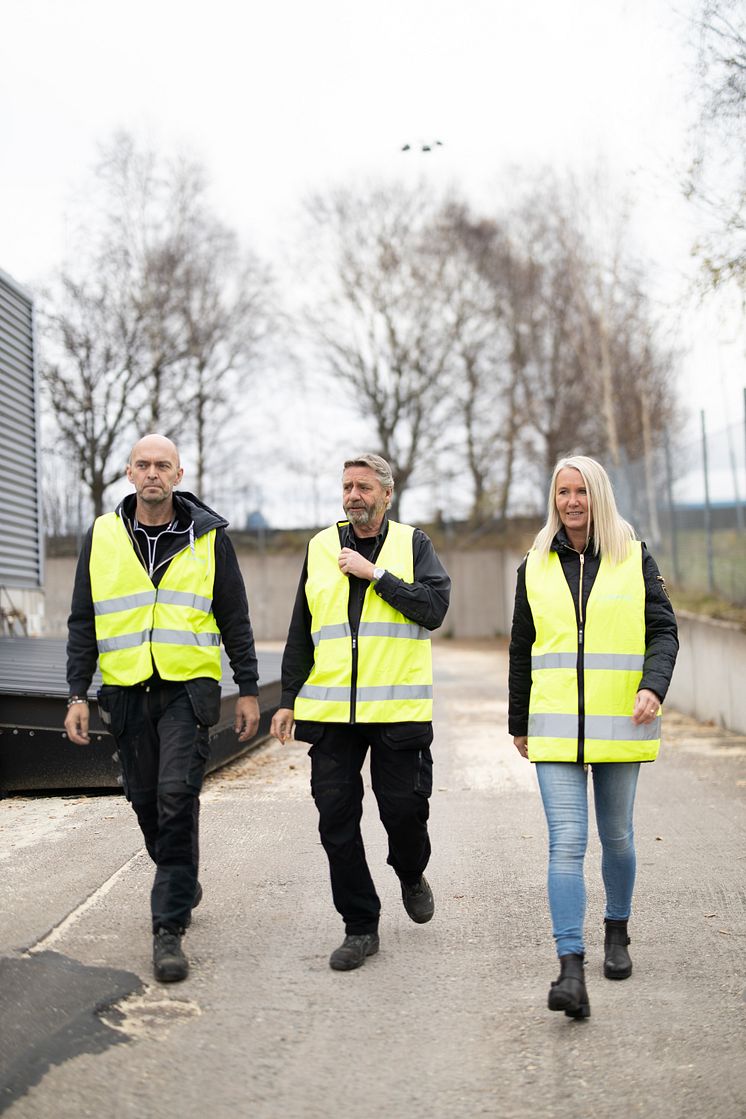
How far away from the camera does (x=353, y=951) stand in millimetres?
5184

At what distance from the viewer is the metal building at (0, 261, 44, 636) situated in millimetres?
15477

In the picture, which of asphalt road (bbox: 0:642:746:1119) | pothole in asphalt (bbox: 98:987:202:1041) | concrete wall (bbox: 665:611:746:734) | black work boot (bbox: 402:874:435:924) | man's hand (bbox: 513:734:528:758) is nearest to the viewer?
asphalt road (bbox: 0:642:746:1119)

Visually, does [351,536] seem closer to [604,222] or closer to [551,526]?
[551,526]

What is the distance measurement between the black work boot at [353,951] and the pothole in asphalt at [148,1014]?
68 centimetres

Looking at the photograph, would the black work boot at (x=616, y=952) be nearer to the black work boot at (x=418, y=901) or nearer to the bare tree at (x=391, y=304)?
the black work boot at (x=418, y=901)

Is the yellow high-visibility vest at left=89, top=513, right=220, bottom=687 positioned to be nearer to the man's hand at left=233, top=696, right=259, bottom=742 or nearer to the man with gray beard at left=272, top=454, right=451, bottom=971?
the man's hand at left=233, top=696, right=259, bottom=742

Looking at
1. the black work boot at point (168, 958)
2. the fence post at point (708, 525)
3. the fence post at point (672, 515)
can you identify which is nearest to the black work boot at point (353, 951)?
the black work boot at point (168, 958)

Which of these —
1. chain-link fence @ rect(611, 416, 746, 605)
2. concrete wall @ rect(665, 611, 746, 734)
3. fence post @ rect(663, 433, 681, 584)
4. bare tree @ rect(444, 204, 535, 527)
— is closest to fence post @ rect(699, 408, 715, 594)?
chain-link fence @ rect(611, 416, 746, 605)

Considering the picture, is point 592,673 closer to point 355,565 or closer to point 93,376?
point 355,565

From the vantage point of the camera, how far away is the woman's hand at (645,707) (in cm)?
481

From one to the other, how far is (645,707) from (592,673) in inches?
9.5

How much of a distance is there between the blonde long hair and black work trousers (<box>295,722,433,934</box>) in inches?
38.8

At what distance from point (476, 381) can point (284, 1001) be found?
38791mm

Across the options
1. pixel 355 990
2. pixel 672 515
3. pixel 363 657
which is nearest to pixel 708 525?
pixel 672 515
